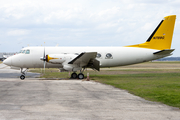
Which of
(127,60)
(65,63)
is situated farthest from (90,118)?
(127,60)

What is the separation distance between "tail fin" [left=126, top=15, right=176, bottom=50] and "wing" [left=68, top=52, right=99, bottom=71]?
596 cm

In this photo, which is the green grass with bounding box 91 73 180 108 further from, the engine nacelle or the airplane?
the engine nacelle

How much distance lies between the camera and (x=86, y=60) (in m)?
25.4

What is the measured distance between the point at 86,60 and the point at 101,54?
2.71m

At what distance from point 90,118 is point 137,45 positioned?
21.5 metres

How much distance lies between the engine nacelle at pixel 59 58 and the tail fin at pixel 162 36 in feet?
27.3

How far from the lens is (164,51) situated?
2647 centimetres

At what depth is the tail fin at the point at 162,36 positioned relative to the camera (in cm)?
2761

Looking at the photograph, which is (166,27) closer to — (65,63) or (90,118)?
(65,63)

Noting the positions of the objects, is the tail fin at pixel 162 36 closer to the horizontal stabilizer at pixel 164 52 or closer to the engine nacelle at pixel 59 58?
the horizontal stabilizer at pixel 164 52

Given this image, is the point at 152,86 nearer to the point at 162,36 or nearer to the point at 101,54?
the point at 101,54

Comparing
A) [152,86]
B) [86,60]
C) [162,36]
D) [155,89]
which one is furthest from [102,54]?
[155,89]

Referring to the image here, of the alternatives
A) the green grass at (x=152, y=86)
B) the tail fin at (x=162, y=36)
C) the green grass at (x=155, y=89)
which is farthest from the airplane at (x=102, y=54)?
the green grass at (x=155, y=89)

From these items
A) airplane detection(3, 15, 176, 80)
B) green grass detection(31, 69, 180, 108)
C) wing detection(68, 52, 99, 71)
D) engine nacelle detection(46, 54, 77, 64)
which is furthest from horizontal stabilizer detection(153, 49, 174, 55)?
engine nacelle detection(46, 54, 77, 64)
